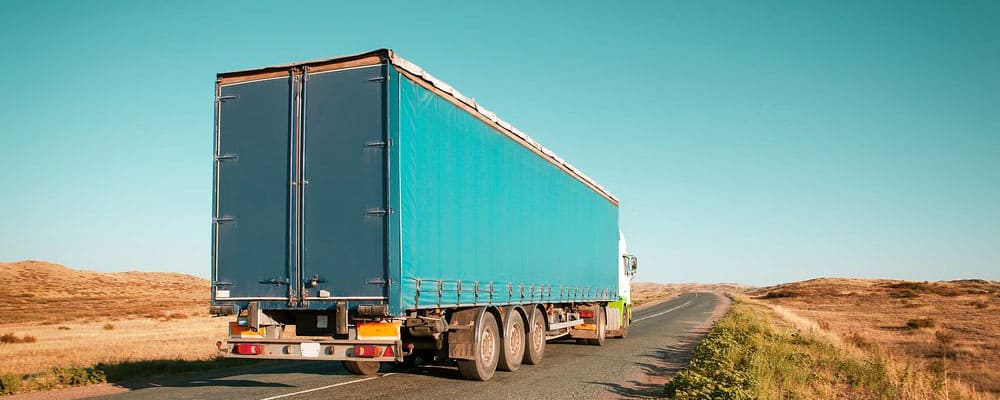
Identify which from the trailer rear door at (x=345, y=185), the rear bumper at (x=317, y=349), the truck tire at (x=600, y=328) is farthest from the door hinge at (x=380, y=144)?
the truck tire at (x=600, y=328)

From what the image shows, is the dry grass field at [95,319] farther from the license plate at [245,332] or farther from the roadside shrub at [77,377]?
the license plate at [245,332]

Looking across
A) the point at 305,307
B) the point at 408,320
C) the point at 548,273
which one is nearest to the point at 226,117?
the point at 305,307

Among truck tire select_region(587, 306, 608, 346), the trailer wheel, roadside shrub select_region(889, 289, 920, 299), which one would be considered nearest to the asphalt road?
the trailer wheel

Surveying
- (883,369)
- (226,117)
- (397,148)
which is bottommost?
(883,369)

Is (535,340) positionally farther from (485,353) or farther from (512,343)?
(485,353)

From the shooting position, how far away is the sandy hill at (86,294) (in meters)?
48.0

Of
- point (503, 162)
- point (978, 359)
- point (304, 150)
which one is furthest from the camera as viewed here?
point (978, 359)

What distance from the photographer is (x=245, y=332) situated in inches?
360

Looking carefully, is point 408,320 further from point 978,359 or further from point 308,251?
point 978,359

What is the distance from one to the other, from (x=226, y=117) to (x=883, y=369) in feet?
35.5

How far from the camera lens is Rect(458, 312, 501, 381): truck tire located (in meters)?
10.3

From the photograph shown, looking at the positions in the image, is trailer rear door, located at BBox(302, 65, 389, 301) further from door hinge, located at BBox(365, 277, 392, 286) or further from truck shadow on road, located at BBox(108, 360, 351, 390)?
truck shadow on road, located at BBox(108, 360, 351, 390)

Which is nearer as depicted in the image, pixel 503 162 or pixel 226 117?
pixel 226 117

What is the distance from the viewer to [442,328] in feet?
31.7
